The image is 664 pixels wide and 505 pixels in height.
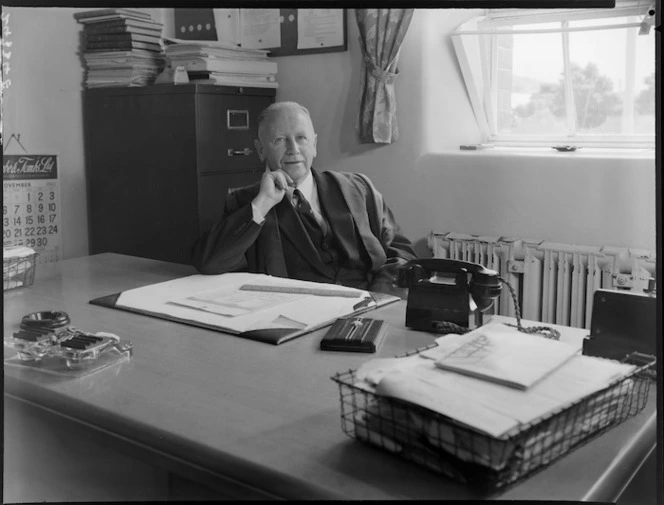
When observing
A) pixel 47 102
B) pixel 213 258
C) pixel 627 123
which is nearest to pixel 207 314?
pixel 213 258

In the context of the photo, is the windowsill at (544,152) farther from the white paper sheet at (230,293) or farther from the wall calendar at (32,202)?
the wall calendar at (32,202)

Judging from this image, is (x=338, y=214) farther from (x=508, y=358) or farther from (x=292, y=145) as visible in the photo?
(x=508, y=358)

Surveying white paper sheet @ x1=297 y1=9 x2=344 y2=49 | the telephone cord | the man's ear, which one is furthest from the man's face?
the telephone cord

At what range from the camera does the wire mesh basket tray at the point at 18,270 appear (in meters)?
1.23

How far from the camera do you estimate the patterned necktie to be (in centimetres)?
128

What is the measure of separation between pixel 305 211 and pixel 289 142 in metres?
0.13

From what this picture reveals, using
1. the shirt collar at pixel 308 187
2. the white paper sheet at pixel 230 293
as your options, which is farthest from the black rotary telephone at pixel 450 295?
the shirt collar at pixel 308 187

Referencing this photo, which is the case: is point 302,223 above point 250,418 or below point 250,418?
above

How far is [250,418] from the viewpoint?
34.7 inches

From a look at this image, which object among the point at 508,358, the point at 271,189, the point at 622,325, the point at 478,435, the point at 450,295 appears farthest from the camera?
the point at 271,189

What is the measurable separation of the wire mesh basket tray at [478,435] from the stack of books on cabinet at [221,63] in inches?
24.7

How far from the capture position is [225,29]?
1237 millimetres

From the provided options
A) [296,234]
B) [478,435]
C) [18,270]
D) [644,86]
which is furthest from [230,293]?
[644,86]

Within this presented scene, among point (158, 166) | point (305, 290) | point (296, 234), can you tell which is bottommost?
point (305, 290)
